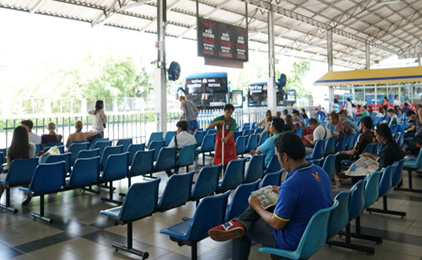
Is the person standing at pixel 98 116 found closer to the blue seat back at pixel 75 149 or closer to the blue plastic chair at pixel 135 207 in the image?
the blue seat back at pixel 75 149

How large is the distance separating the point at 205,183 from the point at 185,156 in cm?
222

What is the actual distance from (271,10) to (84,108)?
1675cm

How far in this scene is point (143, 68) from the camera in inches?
1298

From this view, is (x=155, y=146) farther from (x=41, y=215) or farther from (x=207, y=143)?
(x=41, y=215)

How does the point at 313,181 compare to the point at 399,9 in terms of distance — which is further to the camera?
the point at 399,9

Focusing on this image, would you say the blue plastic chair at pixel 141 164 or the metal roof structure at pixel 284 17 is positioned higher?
the metal roof structure at pixel 284 17

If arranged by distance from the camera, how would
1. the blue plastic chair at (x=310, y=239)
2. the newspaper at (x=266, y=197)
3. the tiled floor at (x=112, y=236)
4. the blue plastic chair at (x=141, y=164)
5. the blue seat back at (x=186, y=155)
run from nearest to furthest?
the blue plastic chair at (x=310, y=239)
the newspaper at (x=266, y=197)
the tiled floor at (x=112, y=236)
the blue plastic chair at (x=141, y=164)
the blue seat back at (x=186, y=155)

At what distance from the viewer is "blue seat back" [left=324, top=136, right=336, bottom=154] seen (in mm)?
7410

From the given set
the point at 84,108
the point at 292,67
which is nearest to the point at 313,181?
→ the point at 84,108

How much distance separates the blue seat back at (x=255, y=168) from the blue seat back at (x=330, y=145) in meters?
2.38

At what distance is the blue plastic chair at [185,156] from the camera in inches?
258

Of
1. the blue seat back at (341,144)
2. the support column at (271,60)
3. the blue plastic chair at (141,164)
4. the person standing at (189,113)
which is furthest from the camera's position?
the support column at (271,60)

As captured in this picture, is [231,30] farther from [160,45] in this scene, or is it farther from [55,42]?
[55,42]

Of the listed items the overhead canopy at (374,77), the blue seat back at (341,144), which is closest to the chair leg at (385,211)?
the blue seat back at (341,144)
